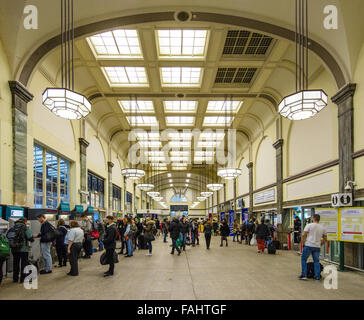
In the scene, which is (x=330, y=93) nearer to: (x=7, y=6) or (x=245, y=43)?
(x=245, y=43)

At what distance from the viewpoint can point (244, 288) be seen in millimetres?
6770

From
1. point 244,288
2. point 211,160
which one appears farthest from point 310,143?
point 211,160

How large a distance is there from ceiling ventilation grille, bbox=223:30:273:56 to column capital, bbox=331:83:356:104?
2858mm

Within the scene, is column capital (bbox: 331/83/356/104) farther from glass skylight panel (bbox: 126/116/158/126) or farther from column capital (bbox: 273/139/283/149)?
glass skylight panel (bbox: 126/116/158/126)

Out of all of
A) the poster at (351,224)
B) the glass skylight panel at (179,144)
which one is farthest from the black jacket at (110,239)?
the glass skylight panel at (179,144)

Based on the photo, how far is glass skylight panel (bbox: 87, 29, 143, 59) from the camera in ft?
36.0

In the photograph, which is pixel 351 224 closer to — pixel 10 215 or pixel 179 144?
pixel 10 215

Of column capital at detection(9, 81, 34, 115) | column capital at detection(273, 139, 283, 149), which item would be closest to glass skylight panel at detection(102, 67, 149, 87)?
column capital at detection(9, 81, 34, 115)

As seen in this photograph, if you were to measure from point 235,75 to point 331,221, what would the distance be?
23.6 ft

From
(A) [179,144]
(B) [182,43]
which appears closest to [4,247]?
(B) [182,43]

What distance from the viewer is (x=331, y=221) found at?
9.45 meters

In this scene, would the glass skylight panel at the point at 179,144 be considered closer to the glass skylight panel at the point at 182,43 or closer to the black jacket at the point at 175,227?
the black jacket at the point at 175,227

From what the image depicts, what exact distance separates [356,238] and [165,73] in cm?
927
